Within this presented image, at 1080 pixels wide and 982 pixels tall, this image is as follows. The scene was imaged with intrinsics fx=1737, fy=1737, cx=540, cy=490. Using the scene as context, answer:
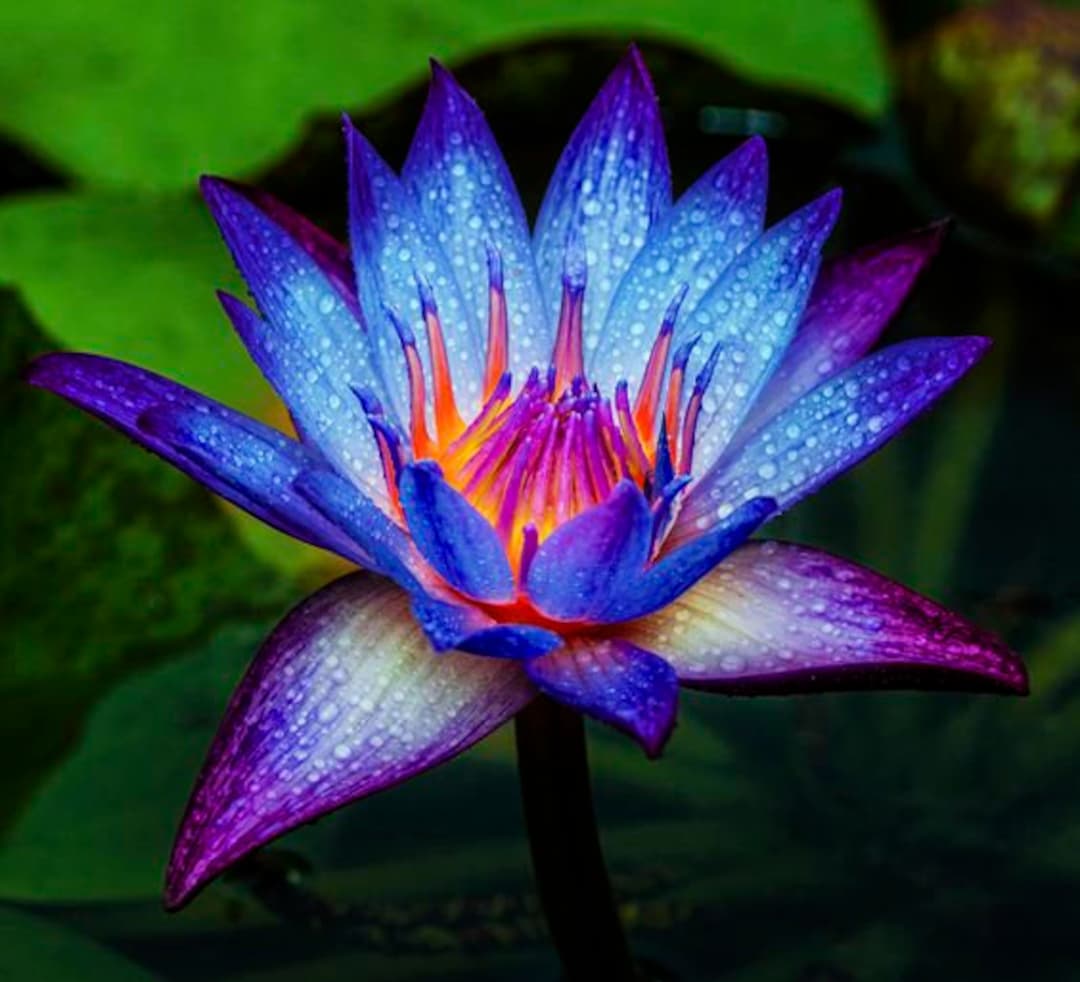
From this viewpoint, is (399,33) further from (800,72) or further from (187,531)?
(187,531)

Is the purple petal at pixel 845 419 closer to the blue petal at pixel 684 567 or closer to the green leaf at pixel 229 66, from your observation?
the blue petal at pixel 684 567

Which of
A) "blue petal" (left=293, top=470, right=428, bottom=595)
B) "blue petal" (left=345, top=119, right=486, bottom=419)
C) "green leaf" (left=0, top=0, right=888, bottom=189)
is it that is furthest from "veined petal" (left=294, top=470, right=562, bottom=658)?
"green leaf" (left=0, top=0, right=888, bottom=189)

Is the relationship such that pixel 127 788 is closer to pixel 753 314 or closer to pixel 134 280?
pixel 134 280

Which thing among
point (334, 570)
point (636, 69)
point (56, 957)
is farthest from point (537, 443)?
point (334, 570)

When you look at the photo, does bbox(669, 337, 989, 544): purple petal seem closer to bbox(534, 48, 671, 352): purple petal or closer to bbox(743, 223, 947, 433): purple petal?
bbox(743, 223, 947, 433): purple petal

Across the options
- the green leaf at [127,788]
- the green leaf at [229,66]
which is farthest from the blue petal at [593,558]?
the green leaf at [229,66]

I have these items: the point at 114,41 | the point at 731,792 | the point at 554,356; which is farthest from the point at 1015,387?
the point at 114,41
